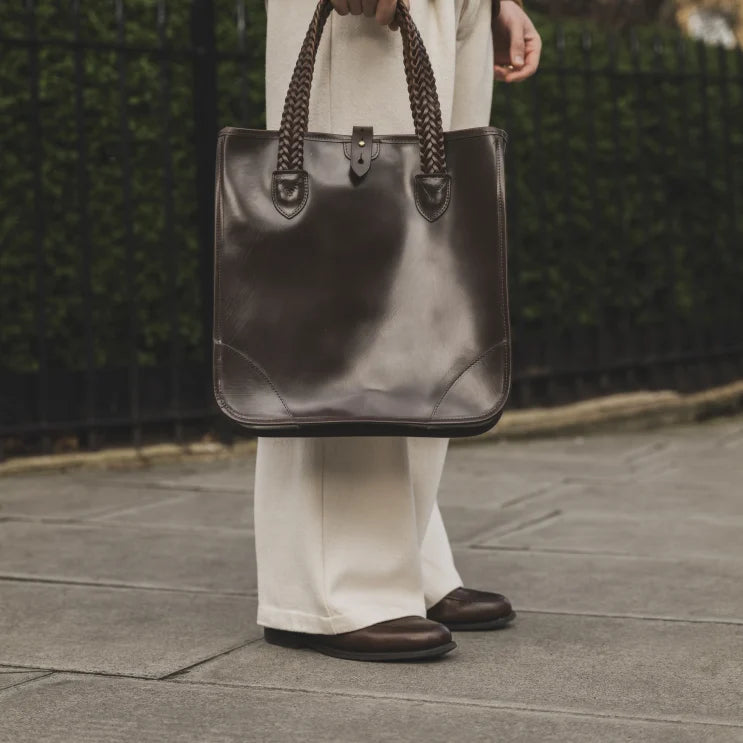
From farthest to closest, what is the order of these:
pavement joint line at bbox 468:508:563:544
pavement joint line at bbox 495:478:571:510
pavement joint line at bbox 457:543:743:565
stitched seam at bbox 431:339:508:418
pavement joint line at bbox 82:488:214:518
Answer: pavement joint line at bbox 495:478:571:510
pavement joint line at bbox 82:488:214:518
pavement joint line at bbox 468:508:563:544
pavement joint line at bbox 457:543:743:565
stitched seam at bbox 431:339:508:418

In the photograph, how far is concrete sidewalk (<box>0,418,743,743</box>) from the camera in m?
2.61

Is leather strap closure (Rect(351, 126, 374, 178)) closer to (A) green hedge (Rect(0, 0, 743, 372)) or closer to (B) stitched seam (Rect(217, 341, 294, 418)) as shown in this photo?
(B) stitched seam (Rect(217, 341, 294, 418))

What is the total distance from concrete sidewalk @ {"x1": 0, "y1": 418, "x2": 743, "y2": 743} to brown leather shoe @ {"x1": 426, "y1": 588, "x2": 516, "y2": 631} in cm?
4

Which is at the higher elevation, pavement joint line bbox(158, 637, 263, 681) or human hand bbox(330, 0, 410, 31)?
human hand bbox(330, 0, 410, 31)

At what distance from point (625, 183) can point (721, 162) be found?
755 mm

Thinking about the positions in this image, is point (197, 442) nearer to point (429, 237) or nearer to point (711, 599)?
point (711, 599)

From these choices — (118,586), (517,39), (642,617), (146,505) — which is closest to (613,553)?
(642,617)

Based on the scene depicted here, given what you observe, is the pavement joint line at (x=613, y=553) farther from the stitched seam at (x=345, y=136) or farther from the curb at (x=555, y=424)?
the curb at (x=555, y=424)

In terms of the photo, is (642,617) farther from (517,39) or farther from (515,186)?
(515,186)

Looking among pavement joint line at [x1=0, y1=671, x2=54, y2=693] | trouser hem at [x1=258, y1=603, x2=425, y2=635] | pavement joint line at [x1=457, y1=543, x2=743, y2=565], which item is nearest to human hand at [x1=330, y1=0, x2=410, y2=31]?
trouser hem at [x1=258, y1=603, x2=425, y2=635]

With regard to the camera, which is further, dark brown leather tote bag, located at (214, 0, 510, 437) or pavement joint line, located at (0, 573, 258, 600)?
pavement joint line, located at (0, 573, 258, 600)

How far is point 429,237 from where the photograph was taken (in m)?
2.82

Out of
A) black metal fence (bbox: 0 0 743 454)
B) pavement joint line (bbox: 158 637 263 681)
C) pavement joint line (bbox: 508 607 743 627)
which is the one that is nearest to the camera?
pavement joint line (bbox: 158 637 263 681)

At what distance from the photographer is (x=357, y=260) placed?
2.82 meters
